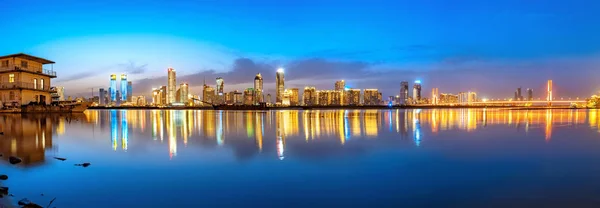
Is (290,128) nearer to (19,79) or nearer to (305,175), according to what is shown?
(305,175)

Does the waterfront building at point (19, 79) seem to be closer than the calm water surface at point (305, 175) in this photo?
No

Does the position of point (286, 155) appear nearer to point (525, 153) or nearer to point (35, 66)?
point (525, 153)

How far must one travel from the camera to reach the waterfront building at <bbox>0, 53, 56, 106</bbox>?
53.0 meters

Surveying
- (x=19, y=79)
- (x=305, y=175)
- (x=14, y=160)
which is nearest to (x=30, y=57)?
(x=19, y=79)

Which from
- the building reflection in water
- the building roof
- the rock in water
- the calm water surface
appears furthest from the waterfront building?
the rock in water

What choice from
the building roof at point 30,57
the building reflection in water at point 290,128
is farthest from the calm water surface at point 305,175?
the building roof at point 30,57

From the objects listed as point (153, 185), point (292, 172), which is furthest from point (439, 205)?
point (153, 185)

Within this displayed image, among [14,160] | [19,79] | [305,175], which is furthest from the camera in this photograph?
[19,79]

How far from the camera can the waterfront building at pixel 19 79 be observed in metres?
53.0

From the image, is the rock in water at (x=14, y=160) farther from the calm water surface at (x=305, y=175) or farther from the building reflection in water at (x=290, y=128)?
the building reflection in water at (x=290, y=128)

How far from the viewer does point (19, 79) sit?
53.4 m

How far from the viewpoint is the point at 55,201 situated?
8367mm

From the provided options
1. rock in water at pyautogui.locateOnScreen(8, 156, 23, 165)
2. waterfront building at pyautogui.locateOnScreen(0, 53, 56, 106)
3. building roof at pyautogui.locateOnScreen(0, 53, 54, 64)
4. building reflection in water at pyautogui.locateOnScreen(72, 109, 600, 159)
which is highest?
building roof at pyautogui.locateOnScreen(0, 53, 54, 64)

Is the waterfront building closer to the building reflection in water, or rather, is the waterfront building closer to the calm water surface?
the building reflection in water
